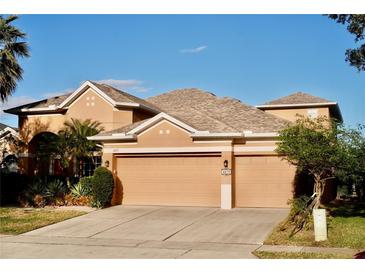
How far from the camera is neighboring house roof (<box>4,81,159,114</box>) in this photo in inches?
870

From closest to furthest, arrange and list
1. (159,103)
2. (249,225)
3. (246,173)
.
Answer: (249,225) < (246,173) < (159,103)

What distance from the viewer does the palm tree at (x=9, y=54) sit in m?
19.9

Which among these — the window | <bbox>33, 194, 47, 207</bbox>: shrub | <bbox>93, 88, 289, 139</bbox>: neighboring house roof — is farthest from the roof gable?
<bbox>33, 194, 47, 207</bbox>: shrub

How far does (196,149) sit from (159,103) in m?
8.85

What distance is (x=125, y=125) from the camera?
2205 centimetres

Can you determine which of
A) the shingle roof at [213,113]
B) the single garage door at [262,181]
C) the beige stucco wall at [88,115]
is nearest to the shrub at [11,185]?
the beige stucco wall at [88,115]

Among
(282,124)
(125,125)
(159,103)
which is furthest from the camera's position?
(159,103)

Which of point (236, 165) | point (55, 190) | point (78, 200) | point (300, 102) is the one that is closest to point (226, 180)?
point (236, 165)

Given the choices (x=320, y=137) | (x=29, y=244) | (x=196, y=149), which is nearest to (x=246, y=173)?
(x=196, y=149)

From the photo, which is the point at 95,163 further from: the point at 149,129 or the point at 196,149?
the point at 196,149

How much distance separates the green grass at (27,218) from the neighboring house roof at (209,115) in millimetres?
4266

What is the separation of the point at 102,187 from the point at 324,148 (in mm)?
9157

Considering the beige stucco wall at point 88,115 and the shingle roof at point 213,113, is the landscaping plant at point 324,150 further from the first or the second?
the beige stucco wall at point 88,115

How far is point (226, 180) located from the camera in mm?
17969
